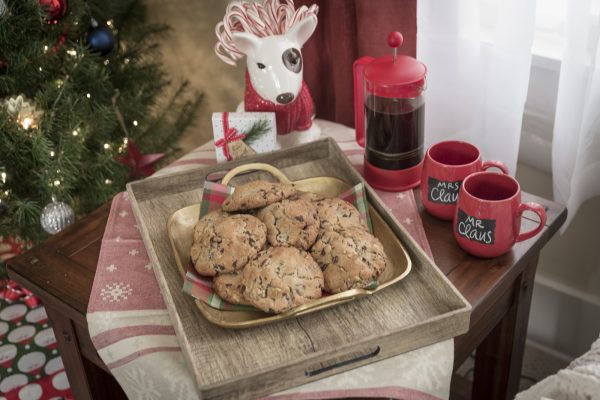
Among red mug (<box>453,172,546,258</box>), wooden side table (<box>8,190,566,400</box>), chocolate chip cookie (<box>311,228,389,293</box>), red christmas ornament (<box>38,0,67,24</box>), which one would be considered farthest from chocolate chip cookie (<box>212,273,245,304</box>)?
red christmas ornament (<box>38,0,67,24</box>)

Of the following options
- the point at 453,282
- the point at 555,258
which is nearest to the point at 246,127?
the point at 453,282

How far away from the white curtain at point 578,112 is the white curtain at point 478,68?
0.22 ft

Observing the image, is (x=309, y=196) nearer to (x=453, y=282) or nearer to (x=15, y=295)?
(x=453, y=282)

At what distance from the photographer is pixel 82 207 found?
1.71 metres

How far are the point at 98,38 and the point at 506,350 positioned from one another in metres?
1.08

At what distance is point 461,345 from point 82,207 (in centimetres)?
106

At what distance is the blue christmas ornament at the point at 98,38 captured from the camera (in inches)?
61.0

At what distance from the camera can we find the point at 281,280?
87cm

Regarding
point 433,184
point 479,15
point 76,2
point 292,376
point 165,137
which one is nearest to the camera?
point 292,376

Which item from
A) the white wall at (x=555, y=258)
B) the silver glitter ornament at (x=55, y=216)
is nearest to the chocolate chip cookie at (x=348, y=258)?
the white wall at (x=555, y=258)

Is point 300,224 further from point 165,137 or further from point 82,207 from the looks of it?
point 165,137

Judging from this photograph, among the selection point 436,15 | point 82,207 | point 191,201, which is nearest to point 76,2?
point 82,207

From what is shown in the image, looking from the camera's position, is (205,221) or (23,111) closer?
(205,221)

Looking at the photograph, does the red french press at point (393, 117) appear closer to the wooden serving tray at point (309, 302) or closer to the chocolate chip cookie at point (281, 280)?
the wooden serving tray at point (309, 302)
